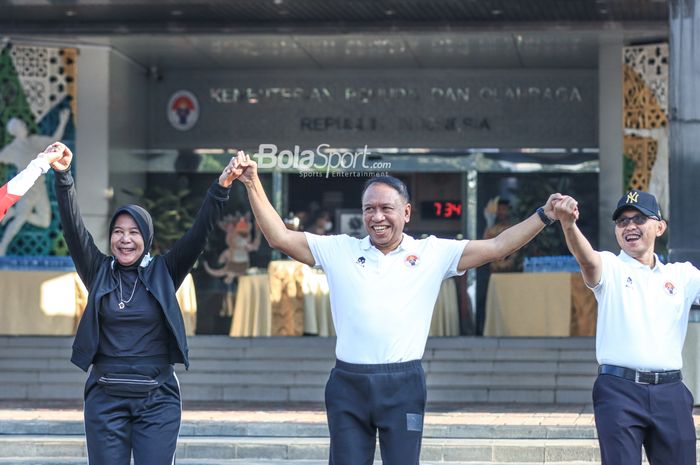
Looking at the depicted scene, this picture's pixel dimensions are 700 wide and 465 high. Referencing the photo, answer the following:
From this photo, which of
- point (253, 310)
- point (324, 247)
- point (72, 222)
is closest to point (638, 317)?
point (324, 247)

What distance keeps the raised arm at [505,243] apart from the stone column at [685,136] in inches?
233

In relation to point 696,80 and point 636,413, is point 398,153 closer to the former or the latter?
point 696,80

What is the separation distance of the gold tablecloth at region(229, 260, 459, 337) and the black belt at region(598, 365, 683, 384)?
32.7 feet

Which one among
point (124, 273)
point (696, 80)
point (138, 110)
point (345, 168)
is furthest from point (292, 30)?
point (124, 273)

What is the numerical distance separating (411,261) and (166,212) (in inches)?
472

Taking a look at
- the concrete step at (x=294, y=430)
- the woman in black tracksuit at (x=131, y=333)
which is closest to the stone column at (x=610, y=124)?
the concrete step at (x=294, y=430)

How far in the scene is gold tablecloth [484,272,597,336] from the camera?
1520cm

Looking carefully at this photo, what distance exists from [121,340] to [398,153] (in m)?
12.6

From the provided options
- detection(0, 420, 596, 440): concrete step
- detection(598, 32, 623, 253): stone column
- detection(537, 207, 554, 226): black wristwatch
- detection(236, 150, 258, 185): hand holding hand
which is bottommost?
detection(0, 420, 596, 440): concrete step

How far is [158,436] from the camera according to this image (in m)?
5.56

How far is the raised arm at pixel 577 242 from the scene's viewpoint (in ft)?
17.8

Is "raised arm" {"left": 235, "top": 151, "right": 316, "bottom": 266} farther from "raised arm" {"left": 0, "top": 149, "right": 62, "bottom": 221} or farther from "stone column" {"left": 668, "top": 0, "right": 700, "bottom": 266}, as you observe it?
"stone column" {"left": 668, "top": 0, "right": 700, "bottom": 266}

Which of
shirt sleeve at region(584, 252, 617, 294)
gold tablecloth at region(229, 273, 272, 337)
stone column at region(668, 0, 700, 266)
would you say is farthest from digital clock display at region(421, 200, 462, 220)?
shirt sleeve at region(584, 252, 617, 294)

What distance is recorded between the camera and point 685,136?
1118 centimetres
